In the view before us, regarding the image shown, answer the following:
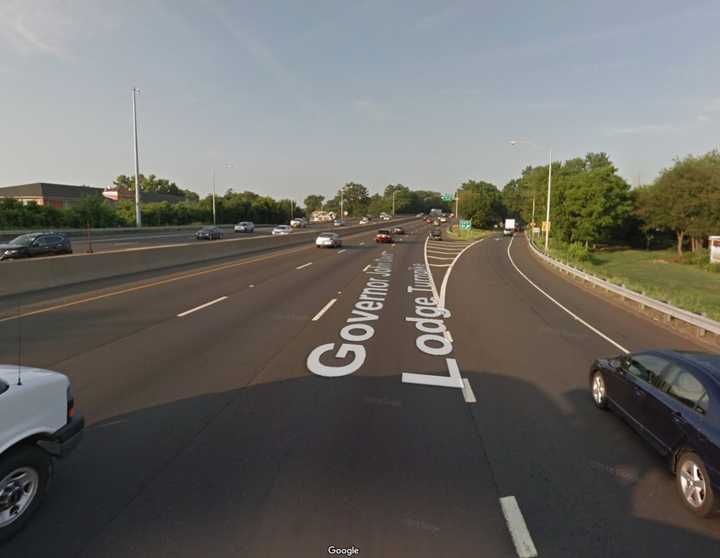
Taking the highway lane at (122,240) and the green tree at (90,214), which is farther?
the green tree at (90,214)

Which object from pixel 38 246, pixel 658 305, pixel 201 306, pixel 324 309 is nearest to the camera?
pixel 201 306

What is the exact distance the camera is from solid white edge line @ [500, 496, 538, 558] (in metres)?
3.44

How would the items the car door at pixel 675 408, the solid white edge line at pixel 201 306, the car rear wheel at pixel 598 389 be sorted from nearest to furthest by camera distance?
the car door at pixel 675 408
the car rear wheel at pixel 598 389
the solid white edge line at pixel 201 306

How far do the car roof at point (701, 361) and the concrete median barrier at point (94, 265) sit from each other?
1795 cm

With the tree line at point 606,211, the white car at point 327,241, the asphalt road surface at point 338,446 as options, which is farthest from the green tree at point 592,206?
the asphalt road surface at point 338,446

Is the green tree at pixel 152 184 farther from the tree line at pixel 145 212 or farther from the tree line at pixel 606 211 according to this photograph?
the tree line at pixel 606 211

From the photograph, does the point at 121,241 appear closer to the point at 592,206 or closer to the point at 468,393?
the point at 468,393

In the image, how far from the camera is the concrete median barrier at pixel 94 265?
14219 mm

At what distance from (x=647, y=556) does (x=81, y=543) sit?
4.71m

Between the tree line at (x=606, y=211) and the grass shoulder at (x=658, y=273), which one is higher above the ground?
the tree line at (x=606, y=211)

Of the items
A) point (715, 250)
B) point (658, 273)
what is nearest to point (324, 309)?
point (658, 273)

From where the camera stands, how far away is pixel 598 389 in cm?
652

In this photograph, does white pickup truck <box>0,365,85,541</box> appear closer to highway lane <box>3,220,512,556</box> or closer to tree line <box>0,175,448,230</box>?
highway lane <box>3,220,512,556</box>

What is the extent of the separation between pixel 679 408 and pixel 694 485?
2.75 ft
